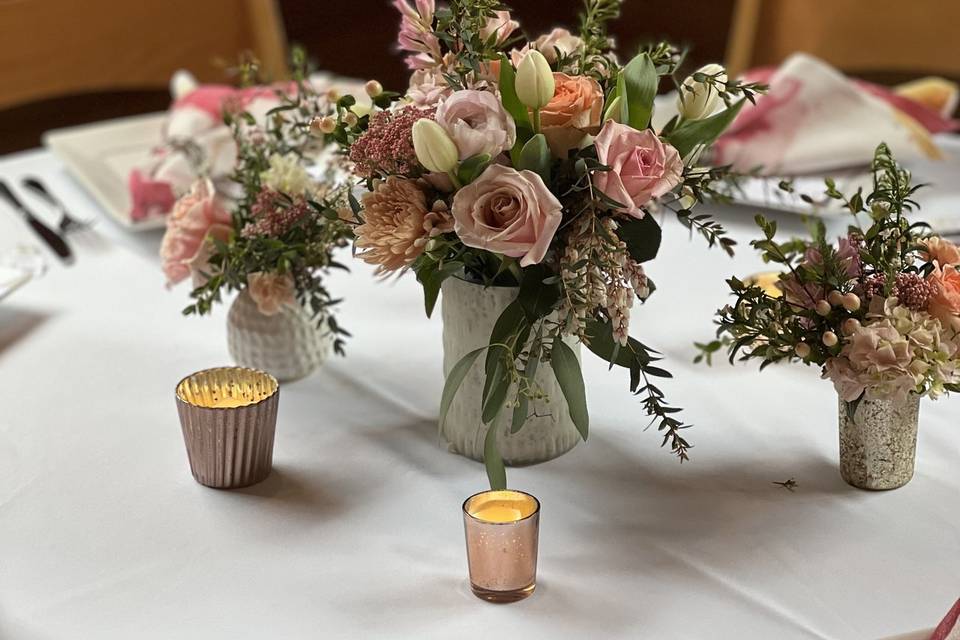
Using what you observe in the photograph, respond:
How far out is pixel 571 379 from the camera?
0.90 metres

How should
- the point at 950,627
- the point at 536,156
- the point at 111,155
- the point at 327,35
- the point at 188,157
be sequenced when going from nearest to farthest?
the point at 950,627 → the point at 536,156 → the point at 188,157 → the point at 111,155 → the point at 327,35

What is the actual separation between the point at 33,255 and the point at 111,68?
5.02 feet

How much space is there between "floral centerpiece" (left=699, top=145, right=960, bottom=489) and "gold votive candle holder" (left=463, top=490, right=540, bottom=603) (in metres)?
0.23

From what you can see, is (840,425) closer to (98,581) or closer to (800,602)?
(800,602)

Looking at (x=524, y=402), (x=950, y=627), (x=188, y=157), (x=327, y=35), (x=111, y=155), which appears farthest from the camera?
(x=327, y=35)

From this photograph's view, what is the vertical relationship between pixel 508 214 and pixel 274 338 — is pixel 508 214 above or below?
above

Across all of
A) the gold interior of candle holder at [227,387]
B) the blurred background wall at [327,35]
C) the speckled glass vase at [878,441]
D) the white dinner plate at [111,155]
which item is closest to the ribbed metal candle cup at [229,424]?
the gold interior of candle holder at [227,387]

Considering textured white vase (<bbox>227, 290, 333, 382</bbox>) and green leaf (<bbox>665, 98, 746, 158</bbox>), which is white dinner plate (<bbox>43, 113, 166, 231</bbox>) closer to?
textured white vase (<bbox>227, 290, 333, 382</bbox>)

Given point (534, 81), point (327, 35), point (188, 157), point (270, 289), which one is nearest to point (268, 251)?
point (270, 289)

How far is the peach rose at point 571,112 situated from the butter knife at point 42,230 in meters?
0.82

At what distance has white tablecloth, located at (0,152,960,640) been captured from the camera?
2.59 ft

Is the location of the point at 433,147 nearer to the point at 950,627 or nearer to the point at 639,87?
A: the point at 639,87

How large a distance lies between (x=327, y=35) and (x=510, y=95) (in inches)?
90.2

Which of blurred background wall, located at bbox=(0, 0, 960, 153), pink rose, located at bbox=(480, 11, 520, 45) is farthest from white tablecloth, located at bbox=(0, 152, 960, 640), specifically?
blurred background wall, located at bbox=(0, 0, 960, 153)
